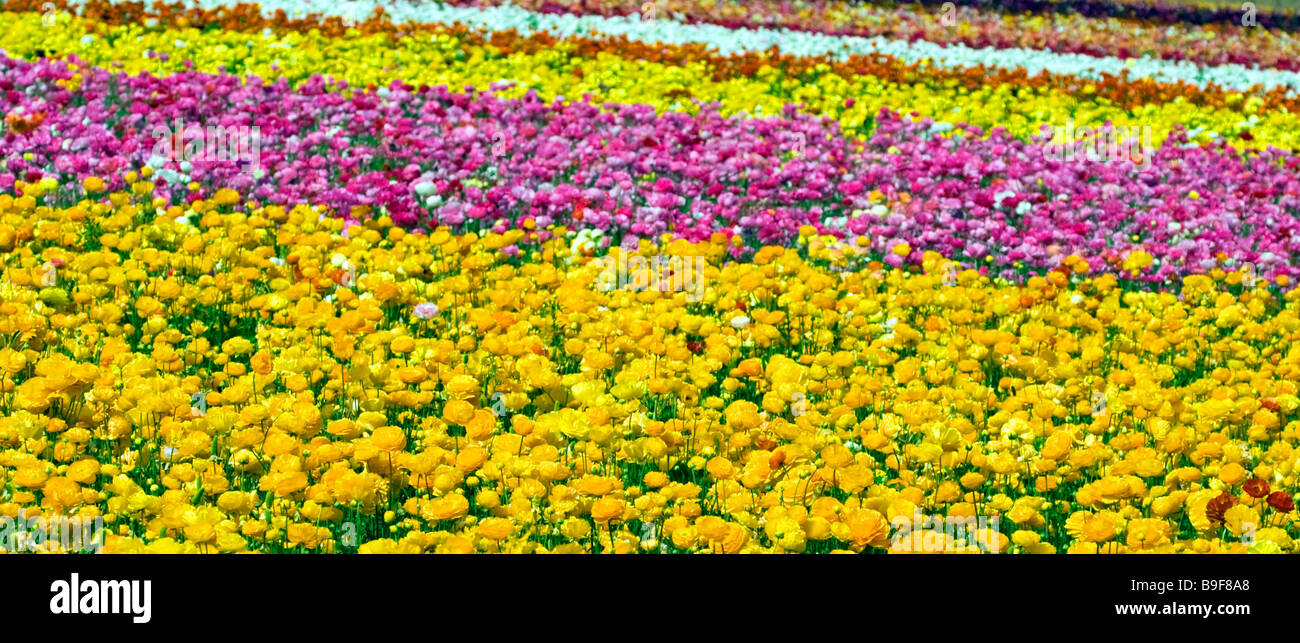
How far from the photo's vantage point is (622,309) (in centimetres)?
579

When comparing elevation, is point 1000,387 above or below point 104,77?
below

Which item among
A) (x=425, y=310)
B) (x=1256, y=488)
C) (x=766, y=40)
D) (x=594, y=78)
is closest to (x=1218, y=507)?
(x=1256, y=488)

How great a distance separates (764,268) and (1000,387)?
1474mm

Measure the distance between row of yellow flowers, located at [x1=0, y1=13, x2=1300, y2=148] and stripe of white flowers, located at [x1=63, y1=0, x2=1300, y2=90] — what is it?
1.55 meters

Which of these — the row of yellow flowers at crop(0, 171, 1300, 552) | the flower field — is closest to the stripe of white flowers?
the flower field

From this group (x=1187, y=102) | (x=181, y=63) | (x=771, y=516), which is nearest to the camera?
(x=771, y=516)

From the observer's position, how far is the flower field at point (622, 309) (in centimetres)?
358

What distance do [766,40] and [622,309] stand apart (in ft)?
34.2

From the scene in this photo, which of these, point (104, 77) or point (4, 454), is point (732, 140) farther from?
point (4, 454)

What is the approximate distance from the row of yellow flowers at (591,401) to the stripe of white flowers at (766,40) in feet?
29.2

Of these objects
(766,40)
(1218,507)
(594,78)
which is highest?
(766,40)

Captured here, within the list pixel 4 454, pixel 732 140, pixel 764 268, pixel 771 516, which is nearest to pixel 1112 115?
pixel 732 140

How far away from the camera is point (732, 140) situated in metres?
9.00

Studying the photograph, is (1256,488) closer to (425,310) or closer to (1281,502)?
(1281,502)
